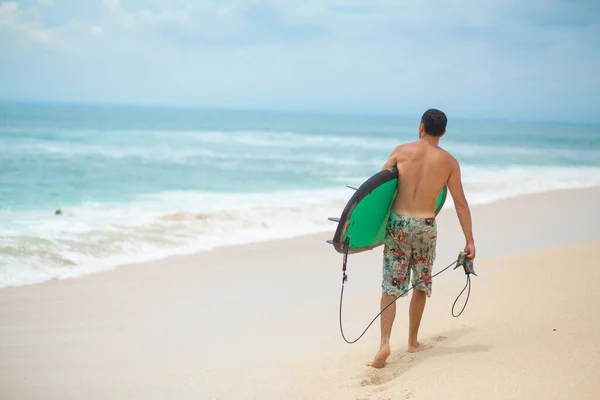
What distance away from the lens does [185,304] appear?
5371 mm

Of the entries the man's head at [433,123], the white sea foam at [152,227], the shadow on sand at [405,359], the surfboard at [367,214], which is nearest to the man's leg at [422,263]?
the shadow on sand at [405,359]

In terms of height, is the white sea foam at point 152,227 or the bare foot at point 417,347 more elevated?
the bare foot at point 417,347

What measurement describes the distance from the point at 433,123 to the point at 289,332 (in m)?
1.98

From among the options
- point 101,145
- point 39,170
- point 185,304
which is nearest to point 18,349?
point 185,304

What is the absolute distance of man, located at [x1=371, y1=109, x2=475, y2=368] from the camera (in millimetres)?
3605

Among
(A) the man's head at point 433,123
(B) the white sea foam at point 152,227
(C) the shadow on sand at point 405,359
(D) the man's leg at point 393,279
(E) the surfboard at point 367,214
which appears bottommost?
(B) the white sea foam at point 152,227

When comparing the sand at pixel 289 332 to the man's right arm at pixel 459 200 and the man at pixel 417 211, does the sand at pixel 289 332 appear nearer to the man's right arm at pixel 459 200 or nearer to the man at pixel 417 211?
the man at pixel 417 211

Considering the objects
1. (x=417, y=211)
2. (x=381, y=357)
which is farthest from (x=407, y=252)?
(x=381, y=357)

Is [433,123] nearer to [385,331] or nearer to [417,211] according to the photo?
[417,211]

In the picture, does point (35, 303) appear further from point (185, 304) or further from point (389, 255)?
point (389, 255)

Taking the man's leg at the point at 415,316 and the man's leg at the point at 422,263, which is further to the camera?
the man's leg at the point at 415,316

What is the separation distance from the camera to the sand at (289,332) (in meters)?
3.30

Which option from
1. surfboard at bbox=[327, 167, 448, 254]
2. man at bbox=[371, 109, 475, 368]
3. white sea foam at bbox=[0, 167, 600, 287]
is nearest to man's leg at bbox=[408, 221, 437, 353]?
man at bbox=[371, 109, 475, 368]

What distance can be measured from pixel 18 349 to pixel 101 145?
22491 mm
